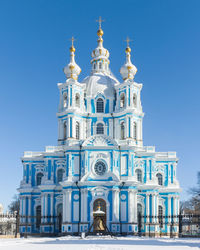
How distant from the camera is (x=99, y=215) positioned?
43.0 metres

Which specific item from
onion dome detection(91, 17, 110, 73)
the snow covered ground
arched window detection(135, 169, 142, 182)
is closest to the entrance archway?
arched window detection(135, 169, 142, 182)

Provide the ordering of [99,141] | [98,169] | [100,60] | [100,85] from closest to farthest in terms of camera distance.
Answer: [98,169] < [99,141] < [100,85] < [100,60]

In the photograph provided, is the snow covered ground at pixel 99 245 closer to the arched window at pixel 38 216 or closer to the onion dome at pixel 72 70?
the arched window at pixel 38 216

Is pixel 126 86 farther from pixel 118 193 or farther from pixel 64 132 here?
pixel 118 193

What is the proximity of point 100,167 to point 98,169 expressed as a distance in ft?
0.94

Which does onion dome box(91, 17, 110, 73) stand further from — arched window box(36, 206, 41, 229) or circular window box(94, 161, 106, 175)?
arched window box(36, 206, 41, 229)

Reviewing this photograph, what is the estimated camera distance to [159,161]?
50.2m

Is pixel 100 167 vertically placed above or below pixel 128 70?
below

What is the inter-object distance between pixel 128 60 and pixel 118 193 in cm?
1697

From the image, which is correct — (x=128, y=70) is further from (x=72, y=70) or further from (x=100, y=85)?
(x=72, y=70)

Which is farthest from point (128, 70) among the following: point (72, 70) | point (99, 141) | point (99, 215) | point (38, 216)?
point (38, 216)

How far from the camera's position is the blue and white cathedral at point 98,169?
43406 millimetres

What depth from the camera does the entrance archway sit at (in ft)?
138

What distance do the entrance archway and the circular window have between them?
9.46 ft
